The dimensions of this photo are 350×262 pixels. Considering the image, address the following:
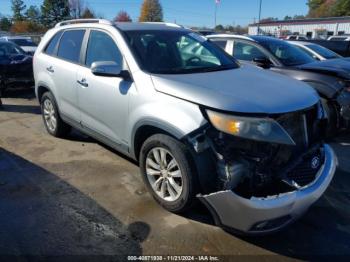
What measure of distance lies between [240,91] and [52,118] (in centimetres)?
360

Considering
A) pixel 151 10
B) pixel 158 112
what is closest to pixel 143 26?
pixel 158 112

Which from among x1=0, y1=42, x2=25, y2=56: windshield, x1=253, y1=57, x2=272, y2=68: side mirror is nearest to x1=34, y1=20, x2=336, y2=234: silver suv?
x1=253, y1=57, x2=272, y2=68: side mirror

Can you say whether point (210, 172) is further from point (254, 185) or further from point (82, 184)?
point (82, 184)

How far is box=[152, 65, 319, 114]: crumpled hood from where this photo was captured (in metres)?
2.98

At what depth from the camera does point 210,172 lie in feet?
9.87

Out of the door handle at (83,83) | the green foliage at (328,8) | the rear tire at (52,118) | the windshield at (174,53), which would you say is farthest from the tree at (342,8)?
the door handle at (83,83)

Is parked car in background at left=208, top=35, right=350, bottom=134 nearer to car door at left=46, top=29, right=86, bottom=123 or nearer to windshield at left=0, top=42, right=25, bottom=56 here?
car door at left=46, top=29, right=86, bottom=123

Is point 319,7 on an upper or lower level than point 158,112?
upper

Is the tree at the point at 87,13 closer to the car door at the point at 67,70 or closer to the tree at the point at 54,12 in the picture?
the tree at the point at 54,12

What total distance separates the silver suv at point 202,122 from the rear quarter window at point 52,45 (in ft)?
2.77

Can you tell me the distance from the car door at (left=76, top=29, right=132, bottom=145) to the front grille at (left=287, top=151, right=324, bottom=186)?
1.78 m

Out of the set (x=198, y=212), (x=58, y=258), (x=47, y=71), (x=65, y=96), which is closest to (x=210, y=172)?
(x=198, y=212)

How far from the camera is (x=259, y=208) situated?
2.73 m

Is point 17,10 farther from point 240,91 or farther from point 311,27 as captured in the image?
point 240,91
